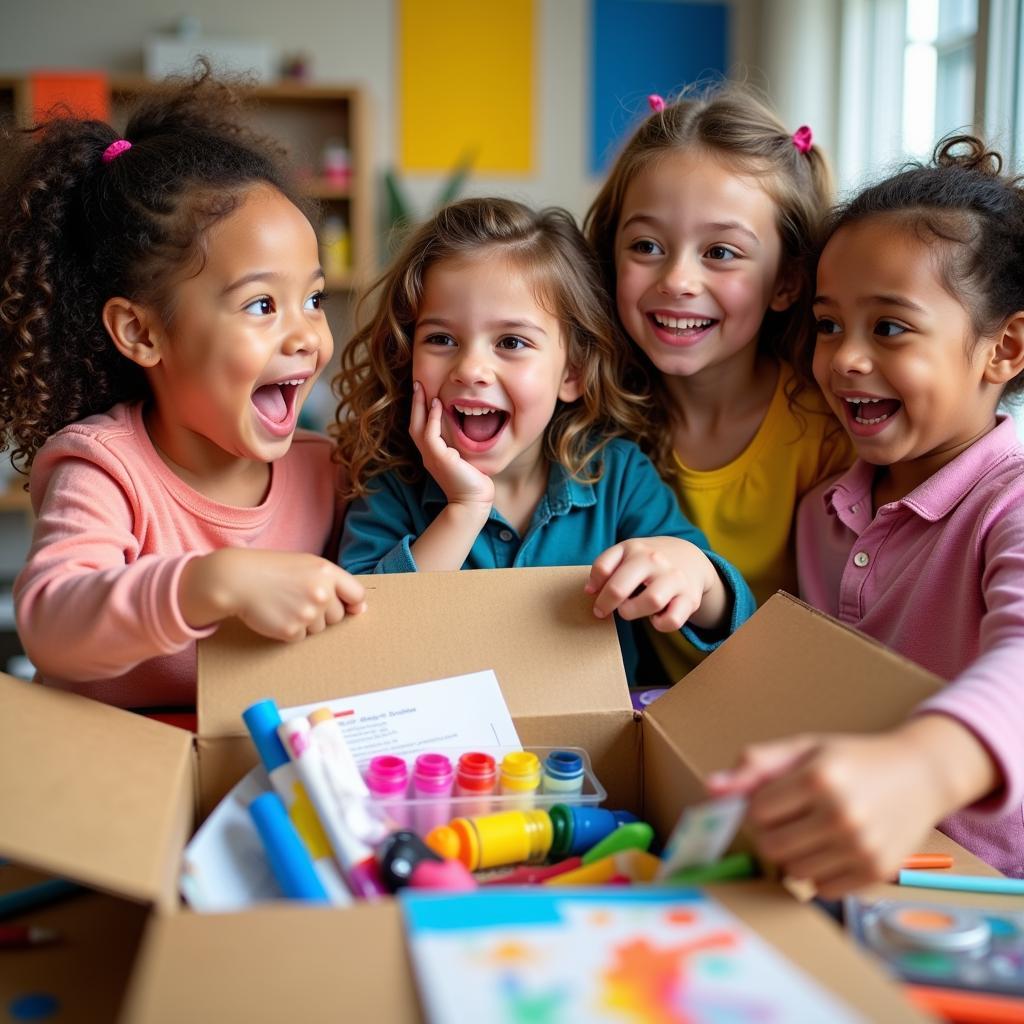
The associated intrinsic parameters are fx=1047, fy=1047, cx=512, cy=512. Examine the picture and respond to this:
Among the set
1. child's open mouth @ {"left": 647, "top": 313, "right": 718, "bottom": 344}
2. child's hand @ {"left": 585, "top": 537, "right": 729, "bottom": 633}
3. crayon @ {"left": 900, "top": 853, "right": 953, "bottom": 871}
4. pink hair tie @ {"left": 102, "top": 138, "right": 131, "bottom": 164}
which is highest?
pink hair tie @ {"left": 102, "top": 138, "right": 131, "bottom": 164}

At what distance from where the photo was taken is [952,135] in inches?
48.4

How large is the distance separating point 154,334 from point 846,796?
2.81 feet

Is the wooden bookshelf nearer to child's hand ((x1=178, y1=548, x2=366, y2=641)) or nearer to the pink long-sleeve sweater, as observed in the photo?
the pink long-sleeve sweater

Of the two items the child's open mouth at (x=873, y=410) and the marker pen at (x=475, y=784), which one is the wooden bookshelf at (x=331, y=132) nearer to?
the child's open mouth at (x=873, y=410)

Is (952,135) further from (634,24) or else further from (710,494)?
(634,24)

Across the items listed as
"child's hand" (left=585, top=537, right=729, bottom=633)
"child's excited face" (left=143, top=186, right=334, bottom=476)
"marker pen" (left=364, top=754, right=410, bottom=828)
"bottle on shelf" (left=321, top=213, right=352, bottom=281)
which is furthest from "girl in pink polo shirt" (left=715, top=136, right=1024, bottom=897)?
"bottle on shelf" (left=321, top=213, right=352, bottom=281)

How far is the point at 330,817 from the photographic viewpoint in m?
0.71

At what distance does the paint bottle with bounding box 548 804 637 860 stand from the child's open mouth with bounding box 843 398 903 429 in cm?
53

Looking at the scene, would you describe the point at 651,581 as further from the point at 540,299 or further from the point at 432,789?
the point at 540,299

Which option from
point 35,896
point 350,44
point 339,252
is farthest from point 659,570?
point 350,44

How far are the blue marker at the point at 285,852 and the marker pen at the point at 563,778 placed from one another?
20 cm

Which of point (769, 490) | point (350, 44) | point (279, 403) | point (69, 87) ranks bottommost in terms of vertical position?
point (769, 490)

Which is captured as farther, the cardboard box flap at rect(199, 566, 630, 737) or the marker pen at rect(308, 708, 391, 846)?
the cardboard box flap at rect(199, 566, 630, 737)

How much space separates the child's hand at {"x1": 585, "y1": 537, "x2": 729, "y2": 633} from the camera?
0.88 metres
